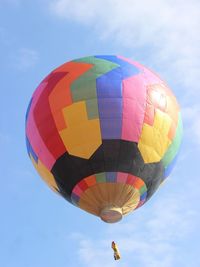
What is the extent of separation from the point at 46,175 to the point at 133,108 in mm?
3577

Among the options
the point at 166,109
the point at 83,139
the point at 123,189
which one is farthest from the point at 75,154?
the point at 166,109

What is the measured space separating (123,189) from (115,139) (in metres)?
1.54

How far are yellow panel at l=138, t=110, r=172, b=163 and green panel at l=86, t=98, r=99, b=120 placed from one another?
1.51 m

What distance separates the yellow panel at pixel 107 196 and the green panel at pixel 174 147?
1.42 metres

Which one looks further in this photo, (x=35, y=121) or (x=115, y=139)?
(x=35, y=121)

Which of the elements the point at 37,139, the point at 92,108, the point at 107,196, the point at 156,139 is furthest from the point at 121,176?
the point at 37,139

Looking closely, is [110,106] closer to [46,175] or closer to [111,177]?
[111,177]

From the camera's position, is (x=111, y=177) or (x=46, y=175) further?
(x=46, y=175)

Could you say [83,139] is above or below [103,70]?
below

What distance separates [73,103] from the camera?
21203 millimetres

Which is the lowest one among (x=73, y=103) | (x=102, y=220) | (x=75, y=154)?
(x=102, y=220)

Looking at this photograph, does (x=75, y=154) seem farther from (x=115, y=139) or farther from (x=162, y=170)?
(x=162, y=170)

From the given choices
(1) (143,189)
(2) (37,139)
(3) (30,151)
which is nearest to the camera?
(1) (143,189)

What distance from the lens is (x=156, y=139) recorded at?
69.5 feet
